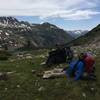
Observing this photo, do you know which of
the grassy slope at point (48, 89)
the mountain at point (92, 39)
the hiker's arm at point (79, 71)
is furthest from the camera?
the mountain at point (92, 39)

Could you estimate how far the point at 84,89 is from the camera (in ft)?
65.4

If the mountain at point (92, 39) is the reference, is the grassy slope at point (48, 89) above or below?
above

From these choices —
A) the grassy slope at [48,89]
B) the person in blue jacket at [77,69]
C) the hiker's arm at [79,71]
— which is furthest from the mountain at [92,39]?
the grassy slope at [48,89]

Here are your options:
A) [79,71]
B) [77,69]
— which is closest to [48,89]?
[79,71]

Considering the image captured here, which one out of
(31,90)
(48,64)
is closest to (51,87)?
(31,90)

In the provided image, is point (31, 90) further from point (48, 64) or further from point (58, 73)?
point (48, 64)

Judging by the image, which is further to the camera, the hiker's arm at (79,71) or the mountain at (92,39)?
the mountain at (92,39)

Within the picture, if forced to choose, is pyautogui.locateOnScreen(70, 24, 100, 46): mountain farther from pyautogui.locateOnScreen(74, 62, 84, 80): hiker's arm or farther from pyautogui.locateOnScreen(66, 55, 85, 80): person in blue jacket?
pyautogui.locateOnScreen(74, 62, 84, 80): hiker's arm

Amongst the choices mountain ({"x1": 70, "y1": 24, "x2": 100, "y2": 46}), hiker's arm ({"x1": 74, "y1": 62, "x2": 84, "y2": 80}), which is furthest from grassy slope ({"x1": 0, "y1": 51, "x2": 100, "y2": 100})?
mountain ({"x1": 70, "y1": 24, "x2": 100, "y2": 46})

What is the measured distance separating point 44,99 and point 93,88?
361 centimetres

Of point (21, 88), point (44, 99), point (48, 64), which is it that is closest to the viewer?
point (44, 99)

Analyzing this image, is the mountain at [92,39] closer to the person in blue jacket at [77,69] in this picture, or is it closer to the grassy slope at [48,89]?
the person in blue jacket at [77,69]

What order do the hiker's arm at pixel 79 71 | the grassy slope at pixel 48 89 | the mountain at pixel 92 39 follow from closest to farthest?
the grassy slope at pixel 48 89 → the hiker's arm at pixel 79 71 → the mountain at pixel 92 39

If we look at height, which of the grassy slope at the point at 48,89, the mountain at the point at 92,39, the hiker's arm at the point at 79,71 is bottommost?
the mountain at the point at 92,39
